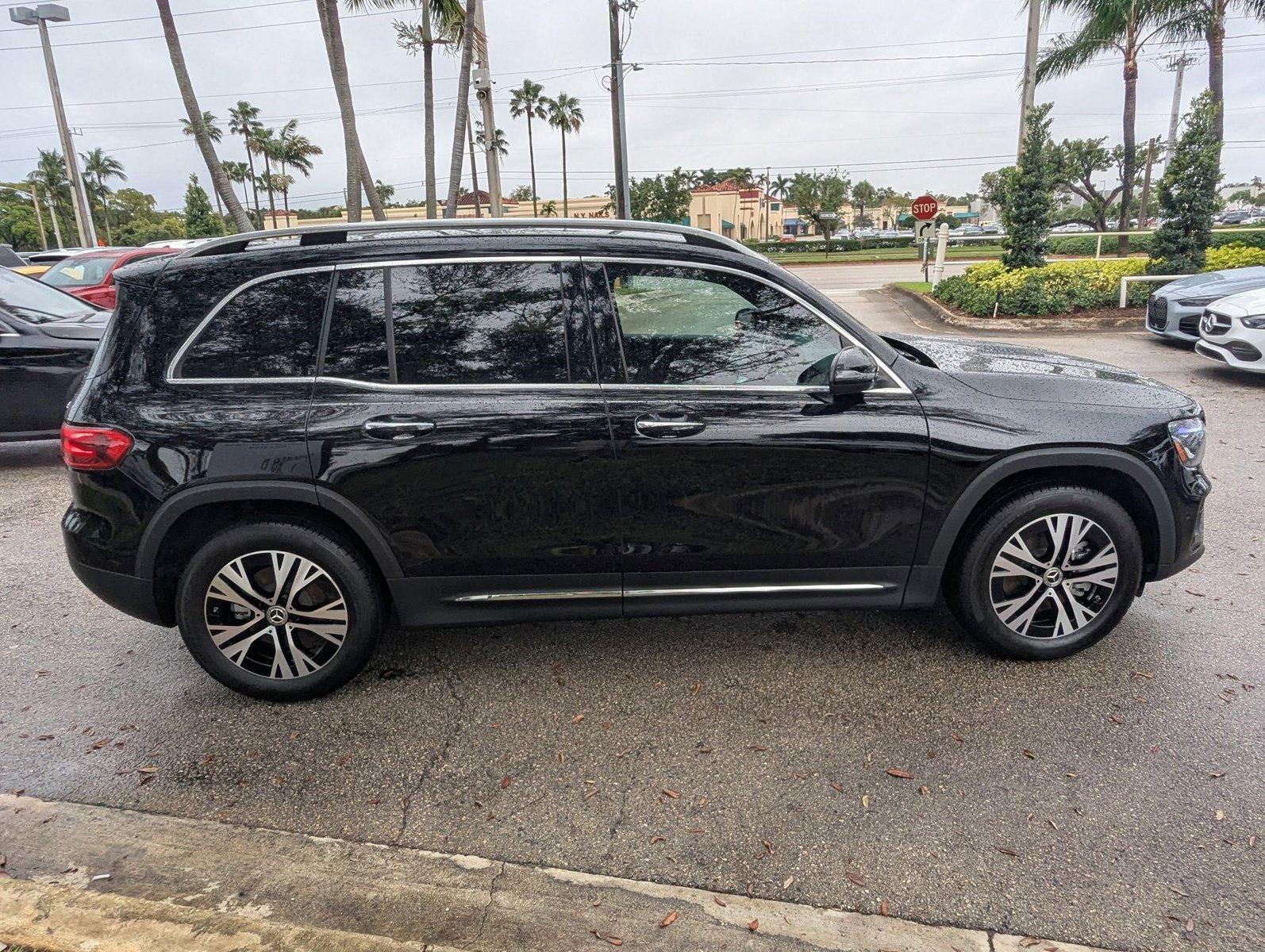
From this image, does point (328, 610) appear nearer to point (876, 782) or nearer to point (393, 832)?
point (393, 832)

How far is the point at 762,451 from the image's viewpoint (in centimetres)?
313

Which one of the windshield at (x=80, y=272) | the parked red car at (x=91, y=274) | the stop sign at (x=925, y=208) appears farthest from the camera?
the stop sign at (x=925, y=208)

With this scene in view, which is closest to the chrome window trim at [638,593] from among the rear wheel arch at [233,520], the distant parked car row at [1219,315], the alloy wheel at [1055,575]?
the rear wheel arch at [233,520]

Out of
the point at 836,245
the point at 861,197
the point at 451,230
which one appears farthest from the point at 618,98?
the point at 861,197

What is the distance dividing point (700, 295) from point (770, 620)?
5.52 ft

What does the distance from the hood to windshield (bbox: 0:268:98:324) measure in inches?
518

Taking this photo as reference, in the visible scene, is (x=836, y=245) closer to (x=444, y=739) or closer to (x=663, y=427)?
(x=663, y=427)

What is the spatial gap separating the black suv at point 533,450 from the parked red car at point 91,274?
1023cm

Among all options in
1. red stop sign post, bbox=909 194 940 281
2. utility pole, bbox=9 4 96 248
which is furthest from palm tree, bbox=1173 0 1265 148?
utility pole, bbox=9 4 96 248

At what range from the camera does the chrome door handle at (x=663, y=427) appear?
3.09 m

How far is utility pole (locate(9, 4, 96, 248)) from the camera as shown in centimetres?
2561

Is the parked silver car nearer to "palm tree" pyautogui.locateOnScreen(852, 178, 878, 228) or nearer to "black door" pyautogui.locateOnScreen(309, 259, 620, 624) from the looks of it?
"black door" pyautogui.locateOnScreen(309, 259, 620, 624)

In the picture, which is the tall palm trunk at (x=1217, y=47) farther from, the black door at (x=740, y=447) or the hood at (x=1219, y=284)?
the black door at (x=740, y=447)

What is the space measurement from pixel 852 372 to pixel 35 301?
7580 millimetres
